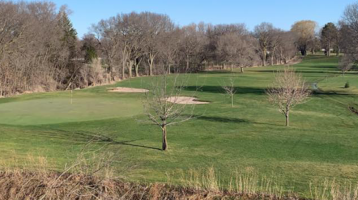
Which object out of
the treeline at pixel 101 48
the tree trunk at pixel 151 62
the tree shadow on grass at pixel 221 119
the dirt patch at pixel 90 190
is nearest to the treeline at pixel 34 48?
the treeline at pixel 101 48

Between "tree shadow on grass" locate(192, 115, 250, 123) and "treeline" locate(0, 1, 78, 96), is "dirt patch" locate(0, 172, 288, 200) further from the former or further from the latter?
"treeline" locate(0, 1, 78, 96)

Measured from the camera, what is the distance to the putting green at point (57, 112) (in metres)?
24.0

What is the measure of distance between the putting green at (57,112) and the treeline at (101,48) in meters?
14.4

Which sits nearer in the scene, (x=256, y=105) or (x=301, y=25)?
(x=256, y=105)

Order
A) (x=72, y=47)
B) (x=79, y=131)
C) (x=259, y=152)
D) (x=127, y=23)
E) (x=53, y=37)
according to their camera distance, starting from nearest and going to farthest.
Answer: (x=259, y=152) → (x=79, y=131) → (x=53, y=37) → (x=72, y=47) → (x=127, y=23)

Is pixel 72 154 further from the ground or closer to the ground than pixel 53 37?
closer to the ground

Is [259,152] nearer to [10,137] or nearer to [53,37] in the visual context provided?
[10,137]

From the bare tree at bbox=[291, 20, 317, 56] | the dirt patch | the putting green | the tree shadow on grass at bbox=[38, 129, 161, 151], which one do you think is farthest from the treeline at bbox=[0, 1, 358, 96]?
the bare tree at bbox=[291, 20, 317, 56]

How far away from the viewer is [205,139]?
19.2m

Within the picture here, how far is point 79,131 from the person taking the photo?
20562mm

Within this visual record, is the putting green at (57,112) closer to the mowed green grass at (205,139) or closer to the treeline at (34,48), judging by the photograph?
the mowed green grass at (205,139)

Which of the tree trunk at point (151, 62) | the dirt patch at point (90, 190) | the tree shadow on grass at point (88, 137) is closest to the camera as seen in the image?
the dirt patch at point (90, 190)

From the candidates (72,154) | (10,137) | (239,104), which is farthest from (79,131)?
(239,104)

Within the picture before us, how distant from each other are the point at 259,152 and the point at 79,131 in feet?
35.7
